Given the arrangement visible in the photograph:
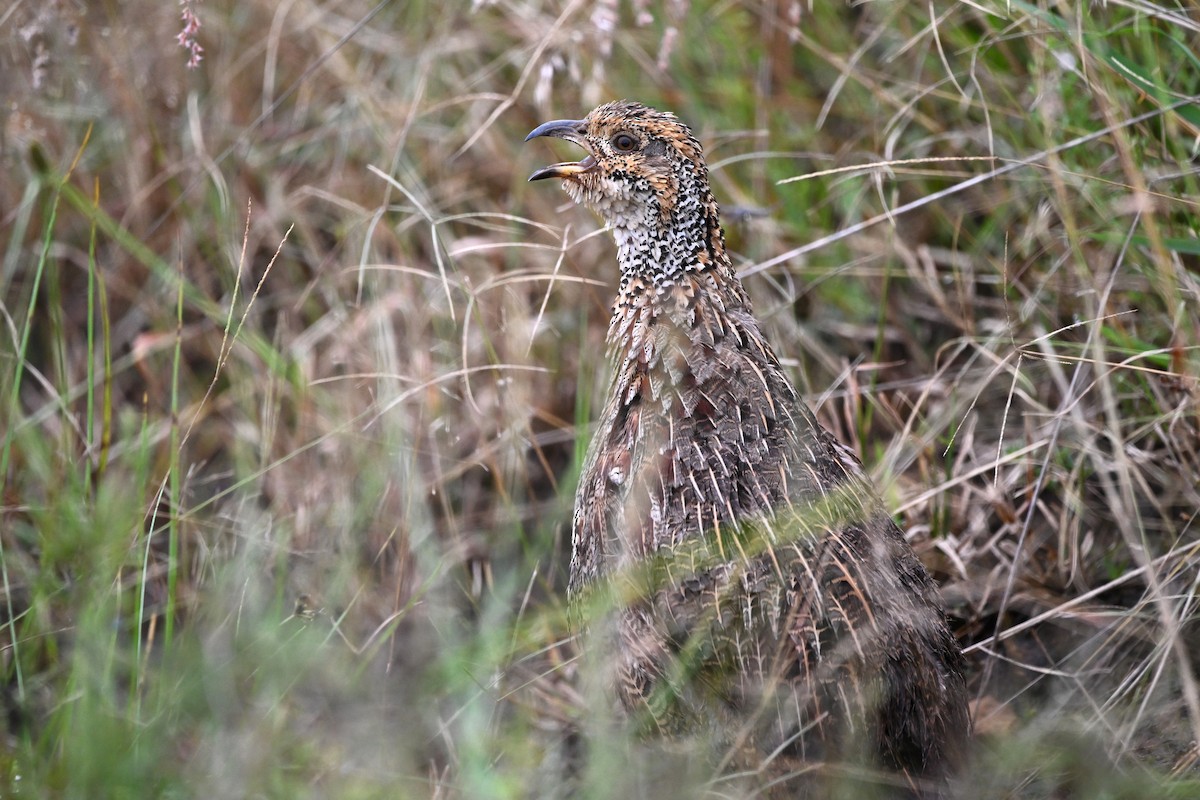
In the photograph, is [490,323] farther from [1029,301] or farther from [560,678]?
[1029,301]

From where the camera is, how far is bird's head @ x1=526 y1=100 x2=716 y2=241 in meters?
2.99

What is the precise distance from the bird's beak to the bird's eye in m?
0.07

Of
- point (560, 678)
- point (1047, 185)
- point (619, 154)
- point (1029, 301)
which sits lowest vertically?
point (560, 678)

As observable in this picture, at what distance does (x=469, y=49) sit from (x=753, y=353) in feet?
7.89

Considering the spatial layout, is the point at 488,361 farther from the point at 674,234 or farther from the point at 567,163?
the point at 674,234

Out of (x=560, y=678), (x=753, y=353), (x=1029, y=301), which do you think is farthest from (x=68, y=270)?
(x=1029, y=301)

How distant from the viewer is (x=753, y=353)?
2.97 meters

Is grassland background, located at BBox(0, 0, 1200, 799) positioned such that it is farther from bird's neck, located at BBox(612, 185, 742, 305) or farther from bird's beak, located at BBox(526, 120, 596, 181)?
bird's neck, located at BBox(612, 185, 742, 305)

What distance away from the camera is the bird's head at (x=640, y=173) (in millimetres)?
2986

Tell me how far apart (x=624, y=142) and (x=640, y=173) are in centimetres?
12

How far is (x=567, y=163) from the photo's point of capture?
3.21m

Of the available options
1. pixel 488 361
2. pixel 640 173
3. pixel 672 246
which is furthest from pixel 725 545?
pixel 488 361

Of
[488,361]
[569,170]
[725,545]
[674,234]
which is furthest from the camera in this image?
[488,361]

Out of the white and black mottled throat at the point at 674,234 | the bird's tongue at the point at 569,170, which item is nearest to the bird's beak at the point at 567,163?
the bird's tongue at the point at 569,170
